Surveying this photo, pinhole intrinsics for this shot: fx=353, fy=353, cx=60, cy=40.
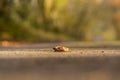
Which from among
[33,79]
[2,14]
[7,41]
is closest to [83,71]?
[33,79]

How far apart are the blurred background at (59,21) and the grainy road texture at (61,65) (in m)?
3.91

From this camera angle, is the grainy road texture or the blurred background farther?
the blurred background

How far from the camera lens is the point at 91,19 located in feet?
35.9

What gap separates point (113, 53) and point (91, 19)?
418cm

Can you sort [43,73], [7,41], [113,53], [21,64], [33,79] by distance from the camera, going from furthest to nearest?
[7,41]
[113,53]
[21,64]
[43,73]
[33,79]

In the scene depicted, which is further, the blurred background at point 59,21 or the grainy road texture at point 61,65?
the blurred background at point 59,21

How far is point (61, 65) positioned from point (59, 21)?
17.8 feet

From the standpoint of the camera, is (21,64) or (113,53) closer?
(21,64)

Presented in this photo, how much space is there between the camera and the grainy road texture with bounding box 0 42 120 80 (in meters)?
4.62

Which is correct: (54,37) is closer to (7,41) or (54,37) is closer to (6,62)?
(7,41)

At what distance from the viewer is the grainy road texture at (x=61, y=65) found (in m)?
4.62

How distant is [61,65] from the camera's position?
219 inches

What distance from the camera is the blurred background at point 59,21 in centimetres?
1075

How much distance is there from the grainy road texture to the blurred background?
3.91 meters
